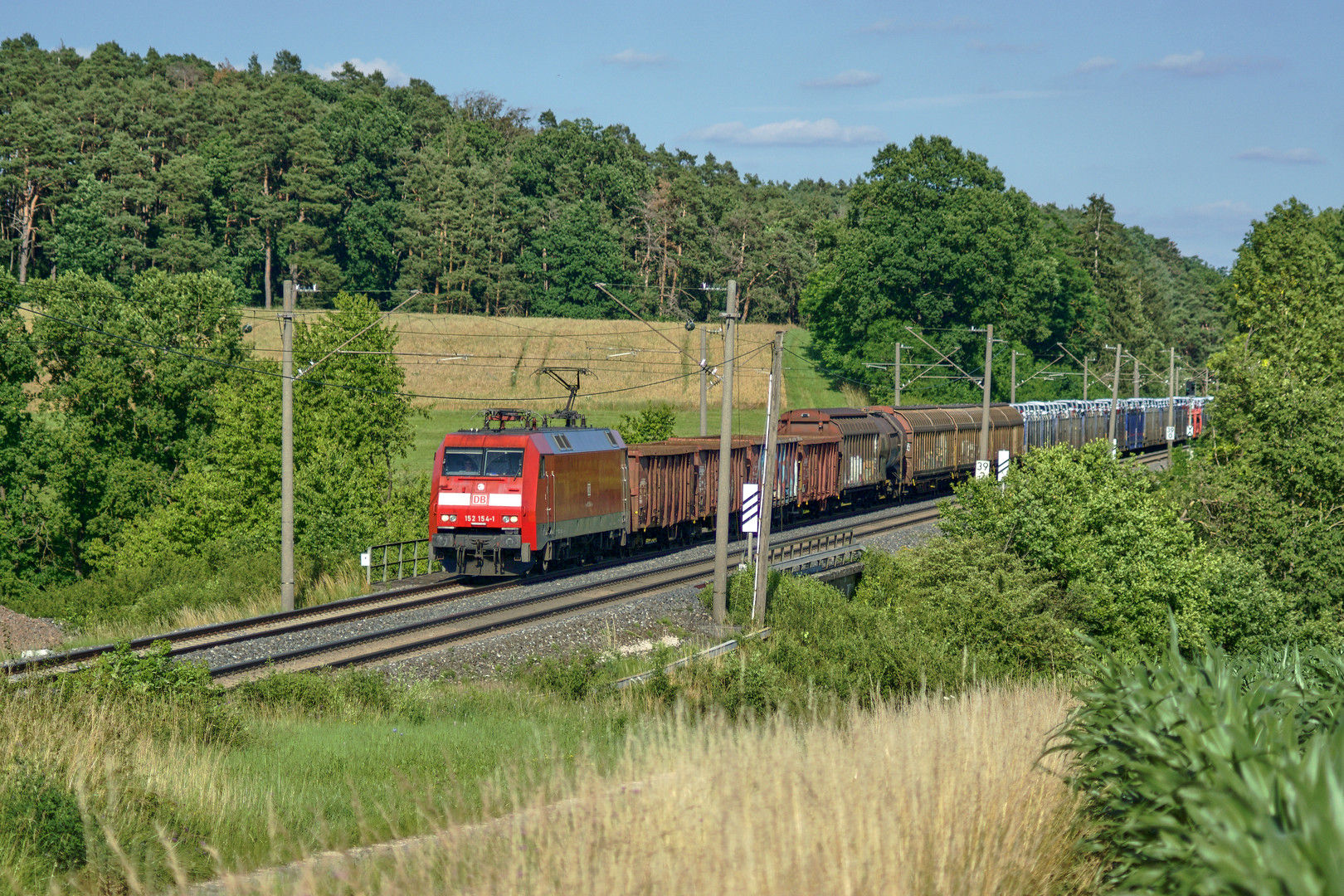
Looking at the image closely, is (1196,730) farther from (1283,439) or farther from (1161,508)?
(1283,439)

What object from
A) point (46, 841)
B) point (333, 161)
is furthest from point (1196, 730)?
point (333, 161)

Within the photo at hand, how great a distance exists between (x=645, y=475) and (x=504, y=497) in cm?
624

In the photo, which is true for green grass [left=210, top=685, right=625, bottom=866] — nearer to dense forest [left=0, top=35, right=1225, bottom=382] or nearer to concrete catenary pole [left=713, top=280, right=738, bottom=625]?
concrete catenary pole [left=713, top=280, right=738, bottom=625]

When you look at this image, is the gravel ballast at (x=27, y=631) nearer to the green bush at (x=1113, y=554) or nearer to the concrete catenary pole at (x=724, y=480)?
the concrete catenary pole at (x=724, y=480)

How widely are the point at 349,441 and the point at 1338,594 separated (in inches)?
1363

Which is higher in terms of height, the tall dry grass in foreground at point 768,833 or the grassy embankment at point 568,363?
the grassy embankment at point 568,363

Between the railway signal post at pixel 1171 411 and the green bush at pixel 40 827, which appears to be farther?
the railway signal post at pixel 1171 411

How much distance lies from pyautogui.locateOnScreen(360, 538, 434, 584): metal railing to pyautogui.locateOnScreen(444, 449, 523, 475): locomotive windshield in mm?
2201

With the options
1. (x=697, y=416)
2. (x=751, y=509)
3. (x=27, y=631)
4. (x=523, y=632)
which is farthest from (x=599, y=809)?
(x=697, y=416)

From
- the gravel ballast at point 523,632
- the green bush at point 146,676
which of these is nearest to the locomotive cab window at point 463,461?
the gravel ballast at point 523,632

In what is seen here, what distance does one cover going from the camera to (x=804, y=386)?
93000 millimetres

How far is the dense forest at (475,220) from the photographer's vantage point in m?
85.7

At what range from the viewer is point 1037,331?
283ft

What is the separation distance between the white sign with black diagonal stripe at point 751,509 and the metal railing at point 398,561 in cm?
783
